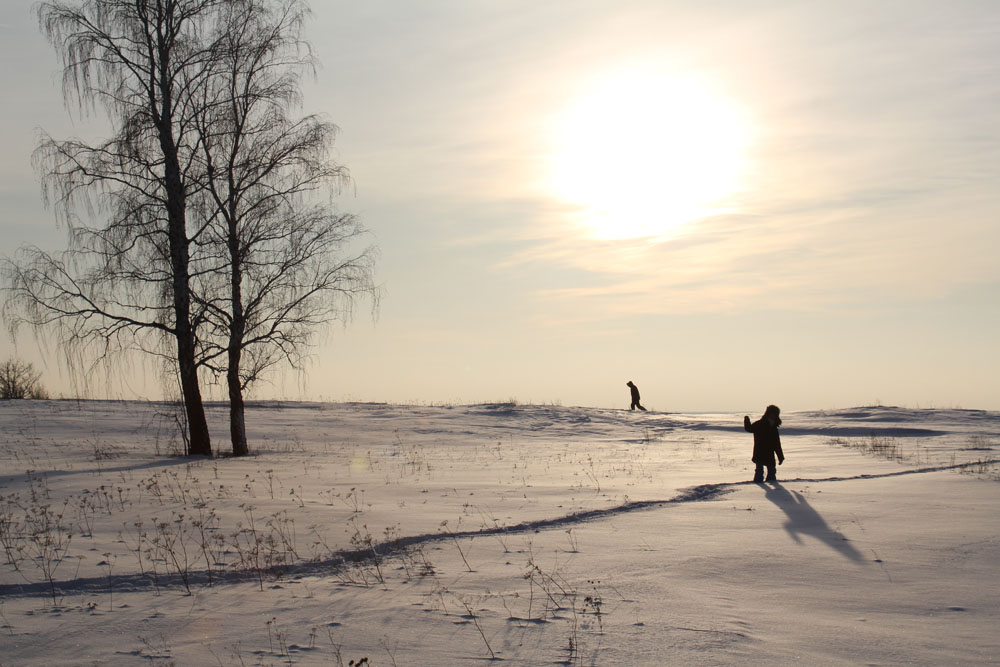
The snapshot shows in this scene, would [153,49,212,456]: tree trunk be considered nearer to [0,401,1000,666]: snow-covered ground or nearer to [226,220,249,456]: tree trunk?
[226,220,249,456]: tree trunk

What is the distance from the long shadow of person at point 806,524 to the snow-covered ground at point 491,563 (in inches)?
2.0

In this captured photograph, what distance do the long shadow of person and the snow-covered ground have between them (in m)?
0.05

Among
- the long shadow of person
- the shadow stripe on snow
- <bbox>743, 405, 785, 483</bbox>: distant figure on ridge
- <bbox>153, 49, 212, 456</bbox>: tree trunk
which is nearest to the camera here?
the shadow stripe on snow

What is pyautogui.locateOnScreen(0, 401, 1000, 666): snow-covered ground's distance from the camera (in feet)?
18.0

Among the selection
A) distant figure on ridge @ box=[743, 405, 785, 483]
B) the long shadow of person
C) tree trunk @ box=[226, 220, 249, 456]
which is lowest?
the long shadow of person

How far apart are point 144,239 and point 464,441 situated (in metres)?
11.6

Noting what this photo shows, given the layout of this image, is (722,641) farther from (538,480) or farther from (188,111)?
(188,111)

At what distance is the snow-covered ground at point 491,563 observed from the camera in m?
5.48

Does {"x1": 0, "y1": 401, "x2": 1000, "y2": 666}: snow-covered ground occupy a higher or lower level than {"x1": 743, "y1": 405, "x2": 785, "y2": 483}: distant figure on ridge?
lower

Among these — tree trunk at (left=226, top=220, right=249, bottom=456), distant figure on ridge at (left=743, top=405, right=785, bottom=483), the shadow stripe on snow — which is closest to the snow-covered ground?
the shadow stripe on snow

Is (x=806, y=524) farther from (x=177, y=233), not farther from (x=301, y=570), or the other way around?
(x=177, y=233)

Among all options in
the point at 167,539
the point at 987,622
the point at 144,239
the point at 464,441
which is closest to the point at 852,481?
the point at 987,622

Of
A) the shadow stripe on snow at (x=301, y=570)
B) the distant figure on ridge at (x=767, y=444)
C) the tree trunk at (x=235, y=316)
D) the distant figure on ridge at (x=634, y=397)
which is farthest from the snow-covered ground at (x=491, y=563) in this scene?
the distant figure on ridge at (x=634, y=397)

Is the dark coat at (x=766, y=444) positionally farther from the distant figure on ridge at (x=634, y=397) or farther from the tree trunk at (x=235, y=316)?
the distant figure on ridge at (x=634, y=397)
